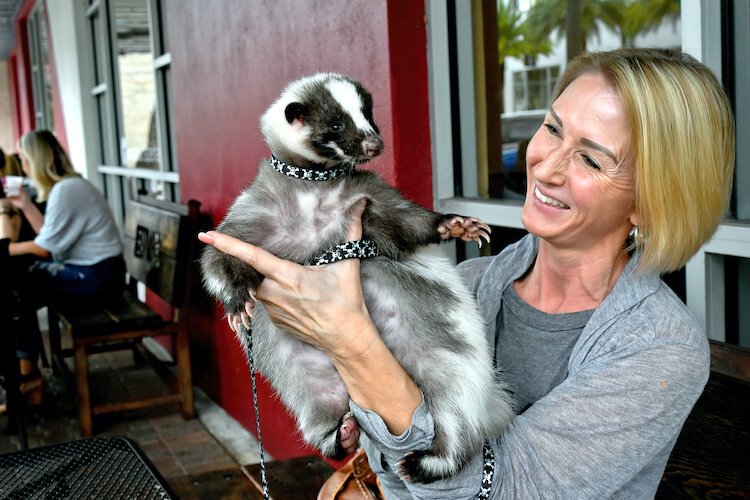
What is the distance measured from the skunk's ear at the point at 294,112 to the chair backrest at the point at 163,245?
3.04 metres

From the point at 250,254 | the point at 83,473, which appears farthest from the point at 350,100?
the point at 83,473

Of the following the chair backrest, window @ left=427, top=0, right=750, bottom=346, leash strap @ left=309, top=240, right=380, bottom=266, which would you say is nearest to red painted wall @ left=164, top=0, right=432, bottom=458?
window @ left=427, top=0, right=750, bottom=346

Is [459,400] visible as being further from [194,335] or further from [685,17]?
[194,335]

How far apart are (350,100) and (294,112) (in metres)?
0.13

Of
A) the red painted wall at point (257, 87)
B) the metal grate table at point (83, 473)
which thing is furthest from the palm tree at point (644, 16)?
the metal grate table at point (83, 473)

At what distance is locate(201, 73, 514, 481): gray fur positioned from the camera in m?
1.77

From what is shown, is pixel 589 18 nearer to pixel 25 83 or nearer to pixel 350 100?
pixel 350 100

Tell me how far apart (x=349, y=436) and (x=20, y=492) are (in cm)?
82

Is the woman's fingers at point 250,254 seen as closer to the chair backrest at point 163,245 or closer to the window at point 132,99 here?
the chair backrest at point 163,245

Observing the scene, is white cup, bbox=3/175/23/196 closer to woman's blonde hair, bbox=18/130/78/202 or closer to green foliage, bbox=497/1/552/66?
woman's blonde hair, bbox=18/130/78/202

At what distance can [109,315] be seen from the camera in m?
5.31

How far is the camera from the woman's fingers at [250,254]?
5.42 feet

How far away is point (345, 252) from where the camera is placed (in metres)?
1.78

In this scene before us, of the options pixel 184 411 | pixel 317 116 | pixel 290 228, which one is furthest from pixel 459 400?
pixel 184 411
